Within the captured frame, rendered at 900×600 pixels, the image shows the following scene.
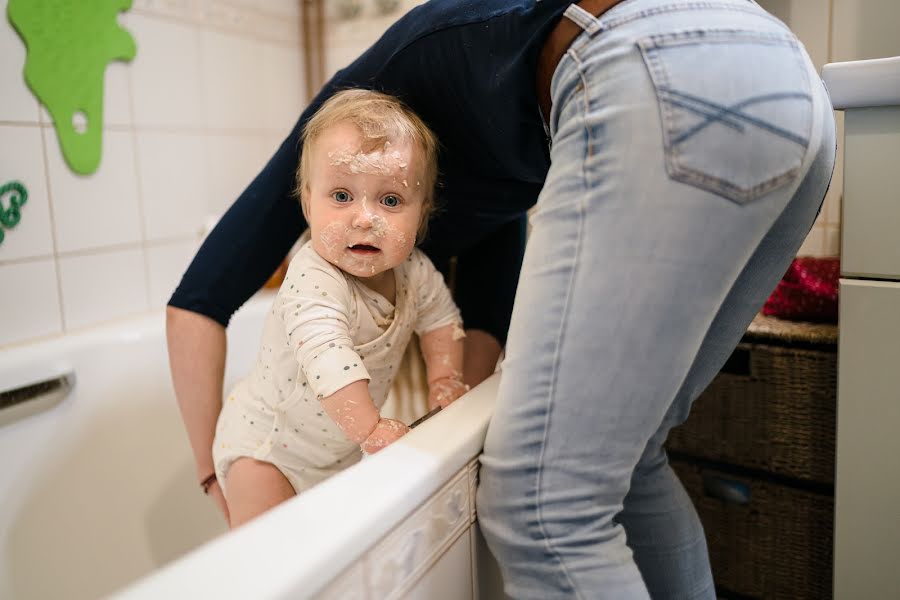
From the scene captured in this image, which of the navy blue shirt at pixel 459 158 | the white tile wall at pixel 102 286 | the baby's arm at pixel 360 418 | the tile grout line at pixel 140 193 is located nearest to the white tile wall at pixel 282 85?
the tile grout line at pixel 140 193

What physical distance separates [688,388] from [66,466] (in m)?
0.95

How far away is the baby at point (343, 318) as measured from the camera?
0.76 m

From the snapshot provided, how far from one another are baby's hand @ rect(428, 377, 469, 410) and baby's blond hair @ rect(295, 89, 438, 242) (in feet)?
0.85

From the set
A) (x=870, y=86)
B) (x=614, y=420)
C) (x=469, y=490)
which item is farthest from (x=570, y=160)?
(x=870, y=86)

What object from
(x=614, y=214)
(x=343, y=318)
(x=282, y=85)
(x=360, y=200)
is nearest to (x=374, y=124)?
(x=360, y=200)

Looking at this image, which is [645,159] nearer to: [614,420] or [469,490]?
[614,420]

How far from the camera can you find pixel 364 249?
2.68ft

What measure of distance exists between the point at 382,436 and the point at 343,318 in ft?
0.47

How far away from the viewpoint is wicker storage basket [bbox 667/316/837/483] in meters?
1.04

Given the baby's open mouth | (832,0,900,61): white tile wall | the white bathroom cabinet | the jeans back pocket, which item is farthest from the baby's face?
(832,0,900,61): white tile wall

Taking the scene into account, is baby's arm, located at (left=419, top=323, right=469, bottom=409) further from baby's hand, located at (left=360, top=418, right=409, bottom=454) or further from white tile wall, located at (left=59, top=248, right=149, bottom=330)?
white tile wall, located at (left=59, top=248, right=149, bottom=330)

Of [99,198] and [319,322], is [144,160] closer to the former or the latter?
[99,198]

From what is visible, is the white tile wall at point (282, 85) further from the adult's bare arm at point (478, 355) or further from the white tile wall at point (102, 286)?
the adult's bare arm at point (478, 355)

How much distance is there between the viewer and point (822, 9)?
1338mm
